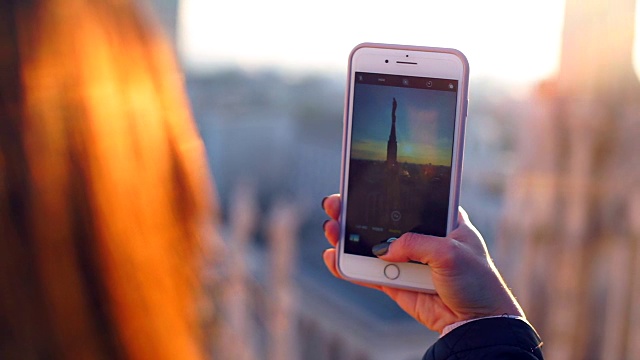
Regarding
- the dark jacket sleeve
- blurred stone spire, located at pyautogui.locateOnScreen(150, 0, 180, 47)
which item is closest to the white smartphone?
the dark jacket sleeve

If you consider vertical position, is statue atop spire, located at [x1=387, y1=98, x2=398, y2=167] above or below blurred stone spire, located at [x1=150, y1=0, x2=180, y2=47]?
below

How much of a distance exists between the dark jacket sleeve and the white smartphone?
13 centimetres

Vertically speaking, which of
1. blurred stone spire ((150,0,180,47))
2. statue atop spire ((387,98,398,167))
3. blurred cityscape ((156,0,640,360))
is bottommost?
blurred cityscape ((156,0,640,360))

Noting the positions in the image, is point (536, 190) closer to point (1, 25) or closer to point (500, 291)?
point (500, 291)

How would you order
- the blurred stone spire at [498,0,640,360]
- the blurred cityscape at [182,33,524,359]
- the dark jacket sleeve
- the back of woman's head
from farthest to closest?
1. the blurred cityscape at [182,33,524,359]
2. the blurred stone spire at [498,0,640,360]
3. the dark jacket sleeve
4. the back of woman's head

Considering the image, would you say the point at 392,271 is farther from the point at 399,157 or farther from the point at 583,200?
the point at 583,200

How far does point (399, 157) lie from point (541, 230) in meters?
1.24

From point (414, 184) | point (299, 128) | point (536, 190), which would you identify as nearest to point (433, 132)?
point (414, 184)

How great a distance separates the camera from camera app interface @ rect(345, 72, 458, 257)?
2.59 ft

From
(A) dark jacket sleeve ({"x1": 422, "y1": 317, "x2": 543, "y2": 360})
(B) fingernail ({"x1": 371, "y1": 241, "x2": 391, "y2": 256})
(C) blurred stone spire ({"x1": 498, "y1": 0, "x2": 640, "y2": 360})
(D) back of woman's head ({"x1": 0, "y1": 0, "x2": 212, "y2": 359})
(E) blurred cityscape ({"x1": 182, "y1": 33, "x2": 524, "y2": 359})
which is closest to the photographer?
(D) back of woman's head ({"x1": 0, "y1": 0, "x2": 212, "y2": 359})

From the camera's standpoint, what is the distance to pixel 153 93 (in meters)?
0.45

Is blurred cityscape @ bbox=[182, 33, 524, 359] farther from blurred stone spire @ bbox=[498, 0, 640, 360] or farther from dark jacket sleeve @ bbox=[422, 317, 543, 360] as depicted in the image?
dark jacket sleeve @ bbox=[422, 317, 543, 360]

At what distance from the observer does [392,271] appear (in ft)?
2.62

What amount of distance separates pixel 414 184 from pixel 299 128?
236 centimetres
